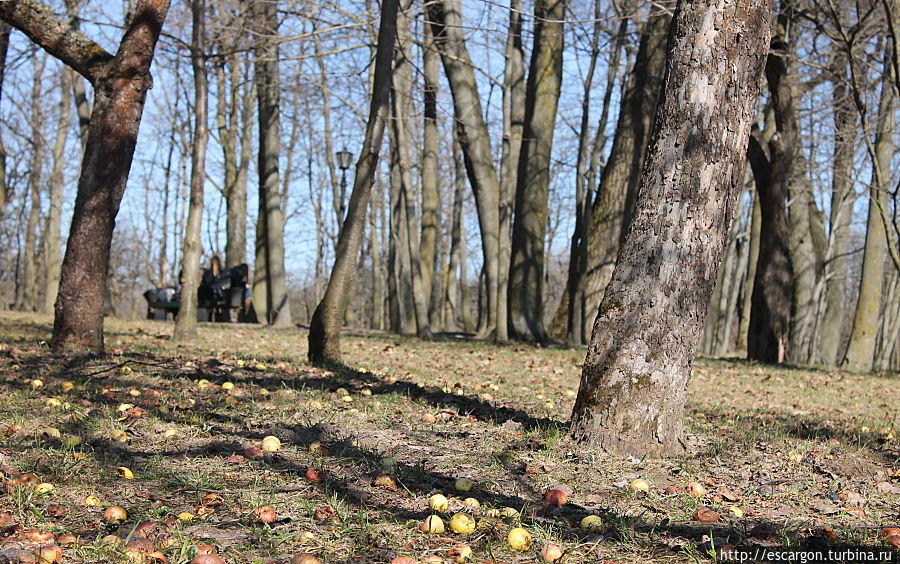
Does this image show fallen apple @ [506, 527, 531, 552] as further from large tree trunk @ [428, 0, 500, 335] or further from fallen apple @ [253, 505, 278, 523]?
large tree trunk @ [428, 0, 500, 335]

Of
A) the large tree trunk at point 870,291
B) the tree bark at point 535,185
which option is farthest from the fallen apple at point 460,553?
the large tree trunk at point 870,291

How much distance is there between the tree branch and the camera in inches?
296

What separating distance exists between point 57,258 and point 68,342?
618 inches

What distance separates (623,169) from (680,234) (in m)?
9.26

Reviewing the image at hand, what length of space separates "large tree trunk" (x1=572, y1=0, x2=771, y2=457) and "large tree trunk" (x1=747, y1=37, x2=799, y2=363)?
30.0ft

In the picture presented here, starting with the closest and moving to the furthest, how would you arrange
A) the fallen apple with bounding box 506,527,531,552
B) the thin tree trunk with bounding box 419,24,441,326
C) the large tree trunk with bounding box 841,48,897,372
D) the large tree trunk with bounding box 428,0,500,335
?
the fallen apple with bounding box 506,527,531,552, the thin tree trunk with bounding box 419,24,441,326, the large tree trunk with bounding box 428,0,500,335, the large tree trunk with bounding box 841,48,897,372

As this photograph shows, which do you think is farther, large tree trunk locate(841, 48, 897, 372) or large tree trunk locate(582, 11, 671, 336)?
large tree trunk locate(841, 48, 897, 372)

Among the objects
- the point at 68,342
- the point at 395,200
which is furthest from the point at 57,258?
the point at 68,342


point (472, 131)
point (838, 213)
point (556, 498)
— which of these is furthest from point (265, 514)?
point (838, 213)

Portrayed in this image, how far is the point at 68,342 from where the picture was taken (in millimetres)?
7465

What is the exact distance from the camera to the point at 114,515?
3.11 metres

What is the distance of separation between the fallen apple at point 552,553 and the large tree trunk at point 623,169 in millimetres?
10138

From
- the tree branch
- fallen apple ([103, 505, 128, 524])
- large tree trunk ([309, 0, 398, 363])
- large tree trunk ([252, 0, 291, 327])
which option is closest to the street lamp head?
large tree trunk ([252, 0, 291, 327])

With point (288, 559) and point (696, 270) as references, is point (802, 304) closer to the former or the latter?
point (696, 270)
